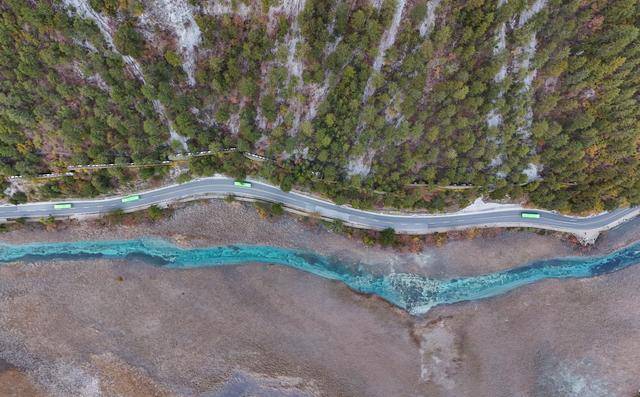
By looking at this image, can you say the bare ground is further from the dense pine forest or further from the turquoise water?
the dense pine forest

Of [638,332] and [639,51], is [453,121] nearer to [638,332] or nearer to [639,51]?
[639,51]

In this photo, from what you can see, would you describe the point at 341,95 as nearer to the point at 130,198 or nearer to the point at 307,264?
the point at 307,264

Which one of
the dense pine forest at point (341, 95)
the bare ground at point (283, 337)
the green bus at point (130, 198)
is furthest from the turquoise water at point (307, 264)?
the dense pine forest at point (341, 95)

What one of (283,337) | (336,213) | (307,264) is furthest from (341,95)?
→ (283,337)

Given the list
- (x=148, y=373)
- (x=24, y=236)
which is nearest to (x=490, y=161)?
(x=148, y=373)

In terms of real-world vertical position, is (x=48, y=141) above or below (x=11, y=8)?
below

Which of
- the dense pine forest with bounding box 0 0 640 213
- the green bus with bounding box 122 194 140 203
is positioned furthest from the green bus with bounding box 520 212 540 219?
the green bus with bounding box 122 194 140 203
